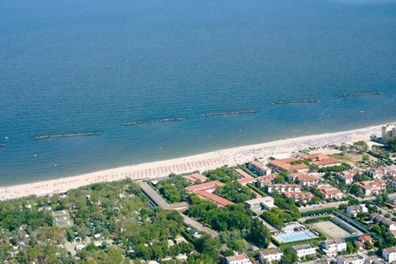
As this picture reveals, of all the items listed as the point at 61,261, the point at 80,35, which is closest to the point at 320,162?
the point at 61,261

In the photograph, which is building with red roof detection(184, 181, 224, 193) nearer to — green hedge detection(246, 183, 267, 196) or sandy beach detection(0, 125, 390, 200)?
green hedge detection(246, 183, 267, 196)

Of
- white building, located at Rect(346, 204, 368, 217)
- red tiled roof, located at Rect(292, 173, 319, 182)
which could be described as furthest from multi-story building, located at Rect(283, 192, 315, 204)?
white building, located at Rect(346, 204, 368, 217)

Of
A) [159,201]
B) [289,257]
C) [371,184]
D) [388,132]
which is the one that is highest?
[388,132]

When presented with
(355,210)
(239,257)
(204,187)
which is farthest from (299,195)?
(239,257)

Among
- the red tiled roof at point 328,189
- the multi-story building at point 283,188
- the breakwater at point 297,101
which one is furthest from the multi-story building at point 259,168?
the breakwater at point 297,101

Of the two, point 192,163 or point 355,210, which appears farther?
point 192,163

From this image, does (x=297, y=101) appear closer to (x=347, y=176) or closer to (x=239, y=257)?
(x=347, y=176)

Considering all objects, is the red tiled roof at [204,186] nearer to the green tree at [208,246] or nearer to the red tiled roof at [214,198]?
the red tiled roof at [214,198]
